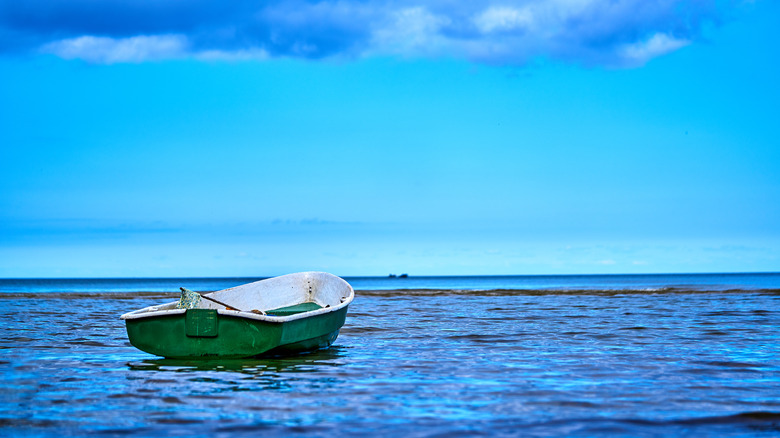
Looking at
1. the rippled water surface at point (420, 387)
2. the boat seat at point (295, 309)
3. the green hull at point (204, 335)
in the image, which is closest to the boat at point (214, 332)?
the green hull at point (204, 335)

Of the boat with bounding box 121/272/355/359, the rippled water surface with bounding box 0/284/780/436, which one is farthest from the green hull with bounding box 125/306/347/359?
the rippled water surface with bounding box 0/284/780/436

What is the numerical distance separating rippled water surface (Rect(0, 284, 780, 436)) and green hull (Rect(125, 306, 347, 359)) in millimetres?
294

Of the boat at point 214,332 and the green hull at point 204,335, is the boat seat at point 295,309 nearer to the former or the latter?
the boat at point 214,332

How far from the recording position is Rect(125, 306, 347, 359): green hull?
1302cm

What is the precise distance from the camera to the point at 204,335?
42.7ft

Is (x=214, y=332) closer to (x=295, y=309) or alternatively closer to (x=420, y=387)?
(x=420, y=387)

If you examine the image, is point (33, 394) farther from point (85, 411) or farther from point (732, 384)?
point (732, 384)

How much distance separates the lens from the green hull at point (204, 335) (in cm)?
1302

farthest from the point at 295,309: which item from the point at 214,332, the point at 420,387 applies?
the point at 420,387

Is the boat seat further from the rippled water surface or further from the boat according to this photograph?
the boat

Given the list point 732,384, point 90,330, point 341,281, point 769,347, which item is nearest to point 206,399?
point 732,384

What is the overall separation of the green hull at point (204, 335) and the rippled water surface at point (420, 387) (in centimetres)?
29

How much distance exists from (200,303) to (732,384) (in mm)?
10626

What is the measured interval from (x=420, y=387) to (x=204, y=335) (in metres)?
4.64
